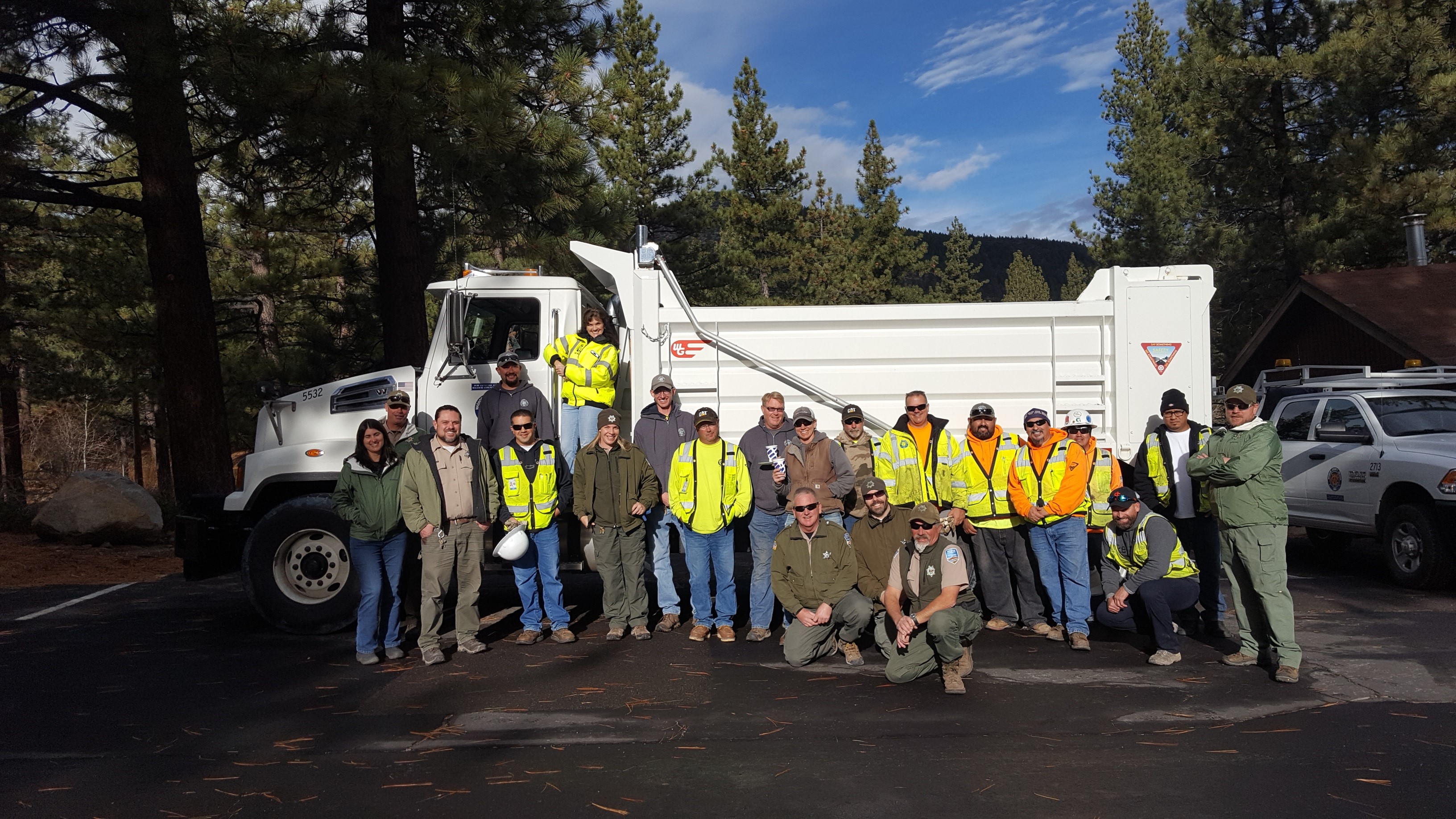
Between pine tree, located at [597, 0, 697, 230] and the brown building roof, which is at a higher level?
pine tree, located at [597, 0, 697, 230]

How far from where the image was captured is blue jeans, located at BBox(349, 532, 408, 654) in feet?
21.8

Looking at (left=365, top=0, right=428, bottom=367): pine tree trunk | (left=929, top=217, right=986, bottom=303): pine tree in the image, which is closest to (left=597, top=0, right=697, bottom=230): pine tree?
(left=365, top=0, right=428, bottom=367): pine tree trunk

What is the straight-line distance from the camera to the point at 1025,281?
83.1m

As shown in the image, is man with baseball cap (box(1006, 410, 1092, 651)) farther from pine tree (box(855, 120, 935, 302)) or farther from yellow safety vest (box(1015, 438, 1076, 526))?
pine tree (box(855, 120, 935, 302))

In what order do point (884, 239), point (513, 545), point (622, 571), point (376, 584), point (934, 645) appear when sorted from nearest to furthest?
point (934, 645), point (376, 584), point (513, 545), point (622, 571), point (884, 239)

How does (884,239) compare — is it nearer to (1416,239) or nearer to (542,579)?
(1416,239)

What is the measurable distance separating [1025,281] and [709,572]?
81.0m

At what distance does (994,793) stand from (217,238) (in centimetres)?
2111

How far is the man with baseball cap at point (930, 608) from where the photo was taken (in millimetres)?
5918

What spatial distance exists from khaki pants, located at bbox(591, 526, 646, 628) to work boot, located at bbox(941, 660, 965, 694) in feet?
8.03

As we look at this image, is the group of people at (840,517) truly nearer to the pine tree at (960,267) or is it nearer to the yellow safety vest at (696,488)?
the yellow safety vest at (696,488)

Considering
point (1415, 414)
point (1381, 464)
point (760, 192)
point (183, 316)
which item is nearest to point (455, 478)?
point (183, 316)

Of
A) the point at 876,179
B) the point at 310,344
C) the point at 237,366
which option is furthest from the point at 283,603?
the point at 876,179

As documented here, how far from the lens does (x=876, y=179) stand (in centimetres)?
4275
